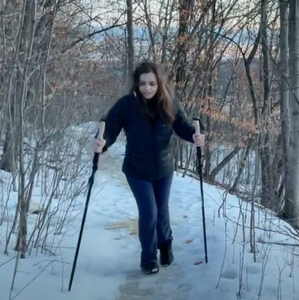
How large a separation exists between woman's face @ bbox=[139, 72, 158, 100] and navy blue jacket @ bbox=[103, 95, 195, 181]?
0.09 meters

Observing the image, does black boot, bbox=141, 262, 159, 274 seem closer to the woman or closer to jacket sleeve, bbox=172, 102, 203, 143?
the woman

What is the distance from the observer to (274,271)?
4.60 meters

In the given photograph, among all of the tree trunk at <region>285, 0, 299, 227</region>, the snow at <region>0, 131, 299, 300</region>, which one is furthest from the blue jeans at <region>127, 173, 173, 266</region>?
the tree trunk at <region>285, 0, 299, 227</region>

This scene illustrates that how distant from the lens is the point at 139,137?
16.1 ft

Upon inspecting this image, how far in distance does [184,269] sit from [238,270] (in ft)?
1.98

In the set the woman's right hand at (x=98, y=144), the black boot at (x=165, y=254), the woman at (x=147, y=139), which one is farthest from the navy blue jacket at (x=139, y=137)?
the black boot at (x=165, y=254)

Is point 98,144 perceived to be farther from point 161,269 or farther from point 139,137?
point 161,269

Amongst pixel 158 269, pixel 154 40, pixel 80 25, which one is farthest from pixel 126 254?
pixel 154 40

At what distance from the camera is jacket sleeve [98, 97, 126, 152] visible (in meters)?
4.89

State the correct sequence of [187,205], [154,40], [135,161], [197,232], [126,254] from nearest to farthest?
[135,161] < [126,254] < [197,232] < [187,205] < [154,40]

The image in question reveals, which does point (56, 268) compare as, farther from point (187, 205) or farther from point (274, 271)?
point (187, 205)

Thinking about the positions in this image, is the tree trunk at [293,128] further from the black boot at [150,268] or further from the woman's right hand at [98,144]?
the woman's right hand at [98,144]

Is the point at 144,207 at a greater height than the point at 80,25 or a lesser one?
lesser

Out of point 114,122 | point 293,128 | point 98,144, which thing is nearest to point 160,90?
point 114,122
